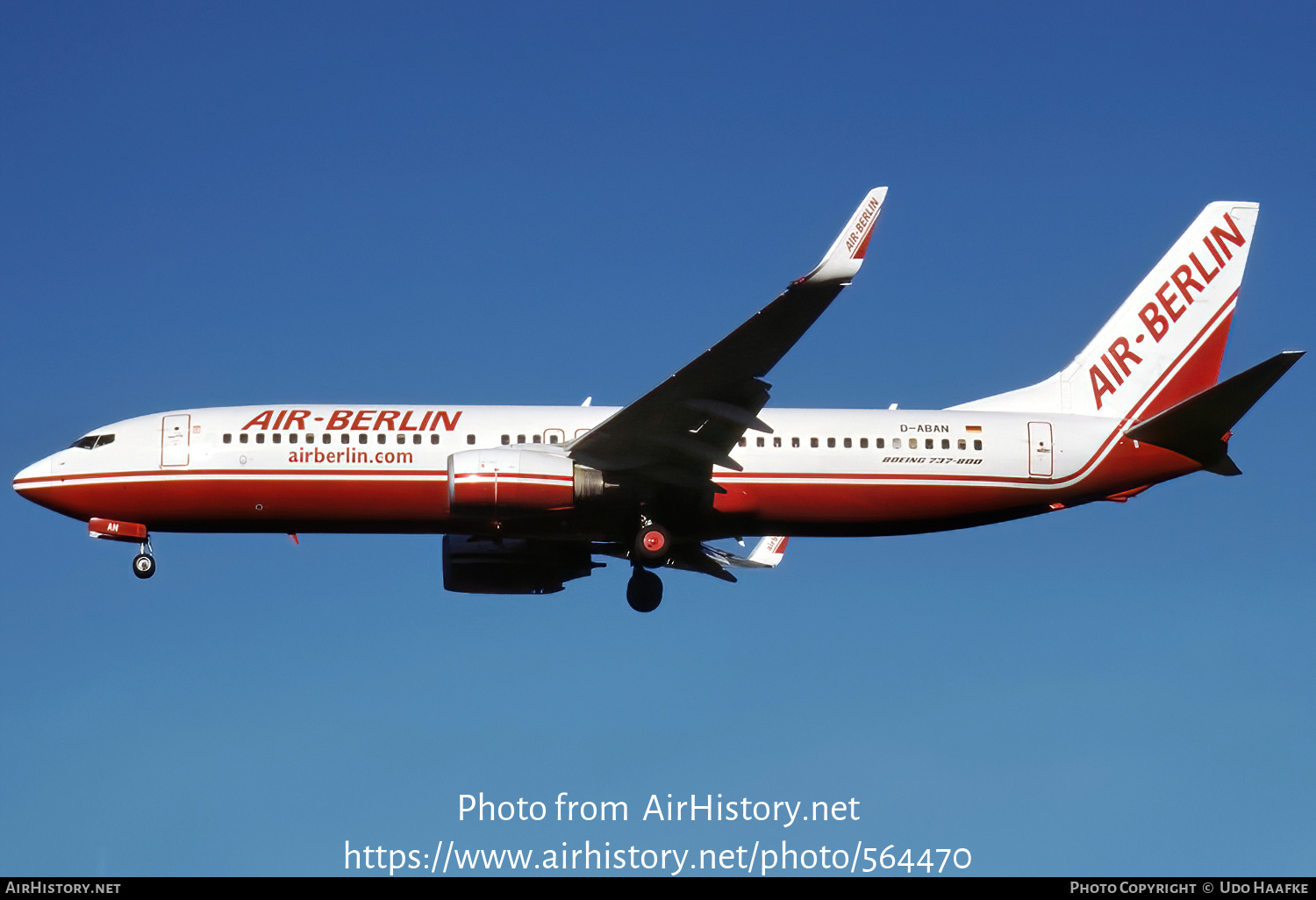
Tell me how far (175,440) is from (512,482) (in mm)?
8153

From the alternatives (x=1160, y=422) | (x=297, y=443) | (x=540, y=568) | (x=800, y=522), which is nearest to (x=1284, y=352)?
(x=1160, y=422)

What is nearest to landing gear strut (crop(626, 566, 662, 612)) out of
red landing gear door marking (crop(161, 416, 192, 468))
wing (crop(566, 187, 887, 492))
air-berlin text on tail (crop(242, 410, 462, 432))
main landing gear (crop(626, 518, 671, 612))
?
main landing gear (crop(626, 518, 671, 612))

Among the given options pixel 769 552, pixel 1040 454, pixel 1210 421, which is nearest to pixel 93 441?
pixel 769 552

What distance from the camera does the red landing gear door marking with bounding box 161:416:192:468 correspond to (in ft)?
116

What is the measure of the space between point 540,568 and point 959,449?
1057 cm

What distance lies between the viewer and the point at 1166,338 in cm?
3922

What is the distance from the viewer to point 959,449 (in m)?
36.5

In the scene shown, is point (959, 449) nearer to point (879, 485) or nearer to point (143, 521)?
point (879, 485)

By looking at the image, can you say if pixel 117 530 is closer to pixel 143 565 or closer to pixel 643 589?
pixel 143 565

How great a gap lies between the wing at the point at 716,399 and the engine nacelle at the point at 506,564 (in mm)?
4755

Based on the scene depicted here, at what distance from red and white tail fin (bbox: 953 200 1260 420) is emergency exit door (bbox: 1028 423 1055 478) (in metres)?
2.12

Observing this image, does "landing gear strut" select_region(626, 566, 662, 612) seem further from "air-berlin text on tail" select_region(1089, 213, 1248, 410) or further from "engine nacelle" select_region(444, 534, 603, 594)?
"air-berlin text on tail" select_region(1089, 213, 1248, 410)

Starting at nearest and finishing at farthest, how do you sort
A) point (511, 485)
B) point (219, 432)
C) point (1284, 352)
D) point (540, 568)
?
point (1284, 352), point (511, 485), point (219, 432), point (540, 568)

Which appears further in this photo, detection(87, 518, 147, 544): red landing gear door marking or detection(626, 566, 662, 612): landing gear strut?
detection(626, 566, 662, 612): landing gear strut
